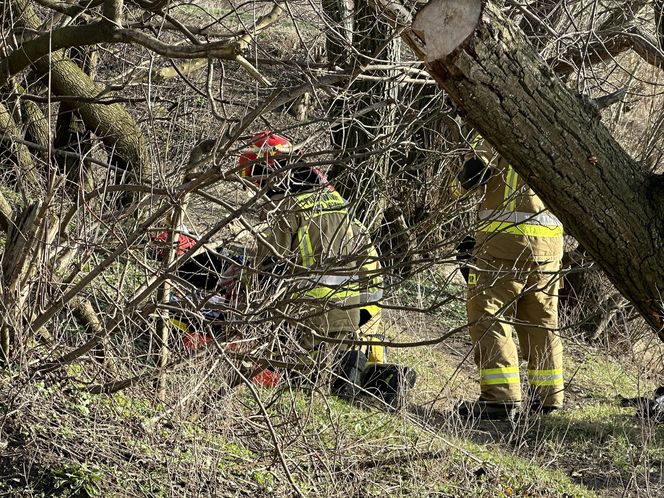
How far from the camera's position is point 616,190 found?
330 centimetres

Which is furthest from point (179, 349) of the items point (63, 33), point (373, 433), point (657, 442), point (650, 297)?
point (657, 442)

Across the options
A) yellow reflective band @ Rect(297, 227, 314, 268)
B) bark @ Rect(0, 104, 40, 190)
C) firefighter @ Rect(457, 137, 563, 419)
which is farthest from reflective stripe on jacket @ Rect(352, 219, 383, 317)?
bark @ Rect(0, 104, 40, 190)

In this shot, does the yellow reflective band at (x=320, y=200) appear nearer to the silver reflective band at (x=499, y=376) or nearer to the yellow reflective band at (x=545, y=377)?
the silver reflective band at (x=499, y=376)

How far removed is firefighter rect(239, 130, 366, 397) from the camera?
14.8ft

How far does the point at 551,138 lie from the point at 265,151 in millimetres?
1711

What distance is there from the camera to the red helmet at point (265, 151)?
4.38m

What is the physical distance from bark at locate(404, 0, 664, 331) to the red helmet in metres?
1.28

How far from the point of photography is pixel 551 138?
318 cm

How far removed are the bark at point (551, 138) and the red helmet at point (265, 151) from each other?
1281 mm

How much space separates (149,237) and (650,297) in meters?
2.53

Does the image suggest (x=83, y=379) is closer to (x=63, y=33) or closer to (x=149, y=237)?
(x=149, y=237)

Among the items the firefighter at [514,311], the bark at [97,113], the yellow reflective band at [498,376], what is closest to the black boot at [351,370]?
the firefighter at [514,311]

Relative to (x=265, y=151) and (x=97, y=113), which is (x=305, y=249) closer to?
(x=265, y=151)

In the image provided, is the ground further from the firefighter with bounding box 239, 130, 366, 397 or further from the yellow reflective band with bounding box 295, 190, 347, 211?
the yellow reflective band with bounding box 295, 190, 347, 211
